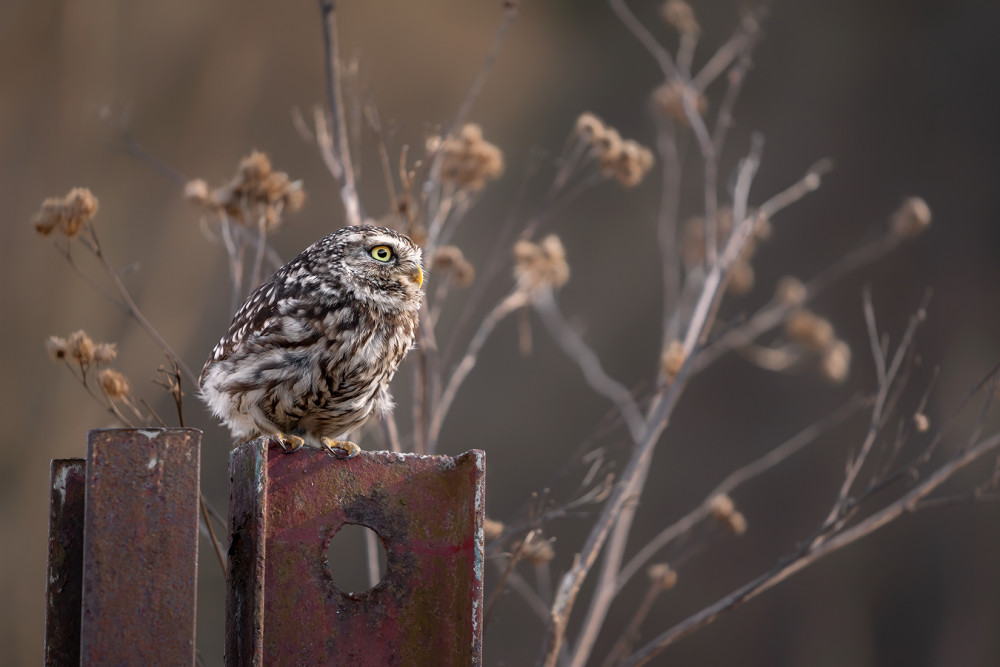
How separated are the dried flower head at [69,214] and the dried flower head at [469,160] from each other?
1042mm

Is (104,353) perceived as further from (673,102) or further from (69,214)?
(673,102)

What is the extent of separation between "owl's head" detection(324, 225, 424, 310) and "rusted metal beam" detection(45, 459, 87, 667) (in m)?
1.13

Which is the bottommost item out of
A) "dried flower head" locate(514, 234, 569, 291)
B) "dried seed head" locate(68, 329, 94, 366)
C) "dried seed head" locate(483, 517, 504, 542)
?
"dried seed head" locate(483, 517, 504, 542)

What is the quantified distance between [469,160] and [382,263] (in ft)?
2.00

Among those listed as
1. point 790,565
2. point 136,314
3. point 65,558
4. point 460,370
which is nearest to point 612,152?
point 460,370

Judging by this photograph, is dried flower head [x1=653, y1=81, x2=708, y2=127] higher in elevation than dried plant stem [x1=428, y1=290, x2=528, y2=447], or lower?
higher

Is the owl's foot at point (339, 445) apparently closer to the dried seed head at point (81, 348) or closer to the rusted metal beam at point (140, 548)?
the rusted metal beam at point (140, 548)

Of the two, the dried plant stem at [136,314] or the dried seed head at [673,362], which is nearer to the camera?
the dried plant stem at [136,314]

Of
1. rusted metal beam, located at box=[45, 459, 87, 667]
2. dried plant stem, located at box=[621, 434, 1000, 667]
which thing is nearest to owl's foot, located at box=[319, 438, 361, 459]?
rusted metal beam, located at box=[45, 459, 87, 667]

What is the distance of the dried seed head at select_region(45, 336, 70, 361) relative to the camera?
2.44 meters

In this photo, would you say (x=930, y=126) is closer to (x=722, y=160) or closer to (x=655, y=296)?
(x=722, y=160)

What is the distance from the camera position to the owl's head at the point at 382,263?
2664mm

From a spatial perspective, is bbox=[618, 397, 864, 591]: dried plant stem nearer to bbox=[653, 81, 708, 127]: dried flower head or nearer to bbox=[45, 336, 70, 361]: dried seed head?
bbox=[653, 81, 708, 127]: dried flower head

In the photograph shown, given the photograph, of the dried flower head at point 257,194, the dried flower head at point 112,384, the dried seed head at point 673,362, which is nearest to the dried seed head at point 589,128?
the dried seed head at point 673,362
